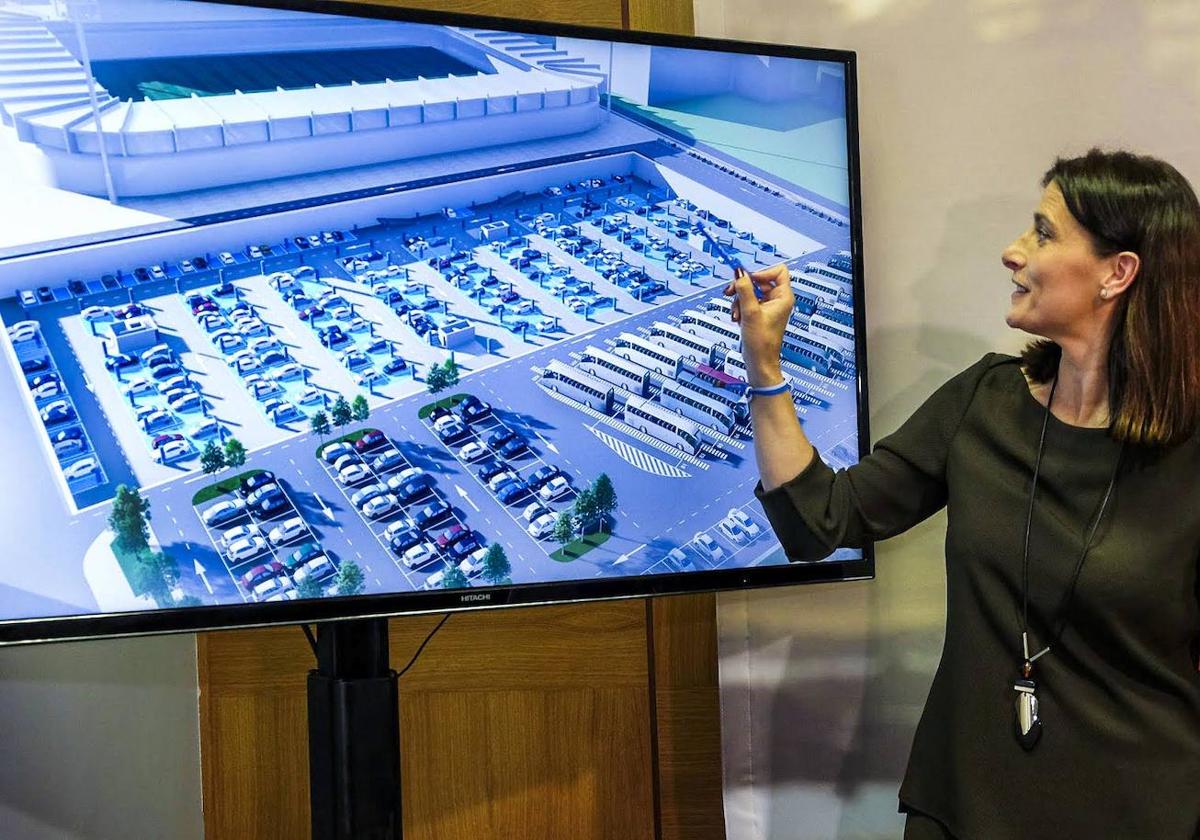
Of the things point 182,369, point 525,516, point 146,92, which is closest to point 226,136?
point 146,92

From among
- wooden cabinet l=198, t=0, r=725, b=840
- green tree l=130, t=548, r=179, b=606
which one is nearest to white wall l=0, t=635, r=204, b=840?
wooden cabinet l=198, t=0, r=725, b=840

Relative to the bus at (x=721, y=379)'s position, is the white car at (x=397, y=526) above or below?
below

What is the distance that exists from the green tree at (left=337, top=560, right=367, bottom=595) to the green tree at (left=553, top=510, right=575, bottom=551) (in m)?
0.31

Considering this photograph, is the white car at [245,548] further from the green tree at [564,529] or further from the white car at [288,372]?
the green tree at [564,529]

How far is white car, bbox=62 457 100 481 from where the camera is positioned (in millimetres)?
1472

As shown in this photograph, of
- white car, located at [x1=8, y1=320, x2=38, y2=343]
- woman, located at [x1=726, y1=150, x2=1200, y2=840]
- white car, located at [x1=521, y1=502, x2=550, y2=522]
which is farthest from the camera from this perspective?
white car, located at [x1=521, y1=502, x2=550, y2=522]

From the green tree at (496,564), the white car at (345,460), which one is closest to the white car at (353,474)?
the white car at (345,460)

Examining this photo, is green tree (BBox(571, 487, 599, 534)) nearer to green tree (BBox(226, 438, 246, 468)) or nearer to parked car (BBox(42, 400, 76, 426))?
green tree (BBox(226, 438, 246, 468))

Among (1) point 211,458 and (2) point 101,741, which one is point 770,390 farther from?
(2) point 101,741

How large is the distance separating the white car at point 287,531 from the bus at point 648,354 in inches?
22.4

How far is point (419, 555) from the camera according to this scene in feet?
5.54

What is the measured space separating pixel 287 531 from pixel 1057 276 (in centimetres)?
109

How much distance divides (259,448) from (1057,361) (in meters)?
1.12

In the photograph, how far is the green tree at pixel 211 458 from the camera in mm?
1553
